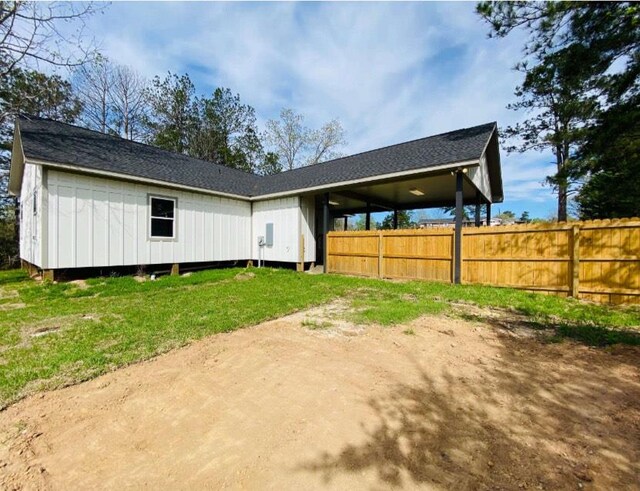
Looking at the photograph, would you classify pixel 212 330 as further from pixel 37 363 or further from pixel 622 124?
pixel 622 124

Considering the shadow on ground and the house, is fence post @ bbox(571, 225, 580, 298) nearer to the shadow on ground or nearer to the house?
the house

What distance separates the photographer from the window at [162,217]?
9.34 meters

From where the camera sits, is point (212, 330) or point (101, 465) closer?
point (101, 465)

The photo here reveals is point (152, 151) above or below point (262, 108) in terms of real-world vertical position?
below

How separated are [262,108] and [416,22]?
19.6m

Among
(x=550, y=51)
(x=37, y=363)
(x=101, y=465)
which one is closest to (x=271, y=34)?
(x=550, y=51)

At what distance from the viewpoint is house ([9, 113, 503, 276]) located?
768cm

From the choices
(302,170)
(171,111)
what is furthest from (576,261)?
(171,111)

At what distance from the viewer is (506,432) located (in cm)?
197

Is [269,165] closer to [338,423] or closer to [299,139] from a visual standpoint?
[299,139]

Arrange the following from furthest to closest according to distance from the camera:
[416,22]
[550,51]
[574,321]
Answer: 1. [416,22]
2. [550,51]
3. [574,321]

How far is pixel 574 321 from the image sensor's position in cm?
469

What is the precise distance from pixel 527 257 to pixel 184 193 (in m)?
10.1

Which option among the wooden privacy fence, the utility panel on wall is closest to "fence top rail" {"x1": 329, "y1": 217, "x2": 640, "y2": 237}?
the wooden privacy fence
